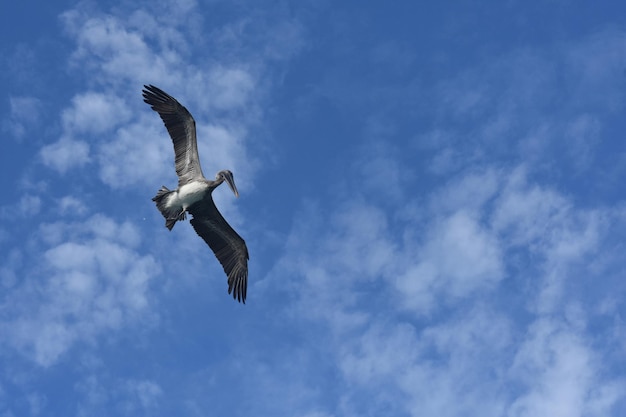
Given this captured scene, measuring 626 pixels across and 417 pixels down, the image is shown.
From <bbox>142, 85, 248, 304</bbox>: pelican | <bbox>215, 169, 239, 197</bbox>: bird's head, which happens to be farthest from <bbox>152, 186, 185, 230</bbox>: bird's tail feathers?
<bbox>215, 169, 239, 197</bbox>: bird's head

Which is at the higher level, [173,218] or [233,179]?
[233,179]

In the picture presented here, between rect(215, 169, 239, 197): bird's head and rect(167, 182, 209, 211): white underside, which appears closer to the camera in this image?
rect(167, 182, 209, 211): white underside

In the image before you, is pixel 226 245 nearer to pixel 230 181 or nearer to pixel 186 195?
pixel 230 181

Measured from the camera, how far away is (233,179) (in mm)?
31984

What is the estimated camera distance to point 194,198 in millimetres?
29906

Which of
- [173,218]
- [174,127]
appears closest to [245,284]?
[173,218]

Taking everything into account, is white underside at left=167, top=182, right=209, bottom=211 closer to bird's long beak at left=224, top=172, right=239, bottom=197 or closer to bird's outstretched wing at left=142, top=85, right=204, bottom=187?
bird's outstretched wing at left=142, top=85, right=204, bottom=187

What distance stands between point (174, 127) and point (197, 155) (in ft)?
4.67

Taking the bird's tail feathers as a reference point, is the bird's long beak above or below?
above

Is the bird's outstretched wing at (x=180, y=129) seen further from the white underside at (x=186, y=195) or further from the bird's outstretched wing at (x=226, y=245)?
the bird's outstretched wing at (x=226, y=245)

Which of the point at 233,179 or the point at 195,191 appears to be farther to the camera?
the point at 233,179

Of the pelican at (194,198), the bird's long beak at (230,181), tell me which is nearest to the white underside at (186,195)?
the pelican at (194,198)

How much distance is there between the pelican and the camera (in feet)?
97.6

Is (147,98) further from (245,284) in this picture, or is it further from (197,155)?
(245,284)
